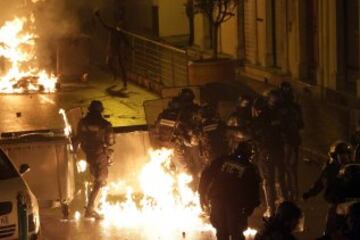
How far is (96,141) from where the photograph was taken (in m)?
13.9

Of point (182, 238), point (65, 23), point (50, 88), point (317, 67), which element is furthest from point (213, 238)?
point (65, 23)

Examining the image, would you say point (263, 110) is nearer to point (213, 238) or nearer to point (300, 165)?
point (213, 238)

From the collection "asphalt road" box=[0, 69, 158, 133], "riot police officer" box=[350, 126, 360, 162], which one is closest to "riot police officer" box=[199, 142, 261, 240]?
"riot police officer" box=[350, 126, 360, 162]

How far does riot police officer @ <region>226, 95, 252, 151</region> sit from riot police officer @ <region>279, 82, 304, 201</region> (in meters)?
0.47

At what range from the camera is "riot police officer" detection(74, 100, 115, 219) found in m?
13.9

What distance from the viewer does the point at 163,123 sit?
46.9 ft

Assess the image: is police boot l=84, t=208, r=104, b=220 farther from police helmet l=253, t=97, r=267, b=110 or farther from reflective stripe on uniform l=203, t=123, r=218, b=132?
police helmet l=253, t=97, r=267, b=110

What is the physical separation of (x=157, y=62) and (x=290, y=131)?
1316cm

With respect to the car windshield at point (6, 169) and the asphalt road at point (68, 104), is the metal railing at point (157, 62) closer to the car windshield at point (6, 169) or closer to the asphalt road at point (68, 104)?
the asphalt road at point (68, 104)

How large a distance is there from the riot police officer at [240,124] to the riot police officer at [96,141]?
160 cm

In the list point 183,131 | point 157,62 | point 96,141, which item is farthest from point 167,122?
point 157,62

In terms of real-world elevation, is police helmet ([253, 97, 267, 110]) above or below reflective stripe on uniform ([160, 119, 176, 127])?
above

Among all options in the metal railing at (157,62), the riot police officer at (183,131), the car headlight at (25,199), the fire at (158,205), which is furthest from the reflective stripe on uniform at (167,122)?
the metal railing at (157,62)

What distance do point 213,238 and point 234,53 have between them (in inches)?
634
